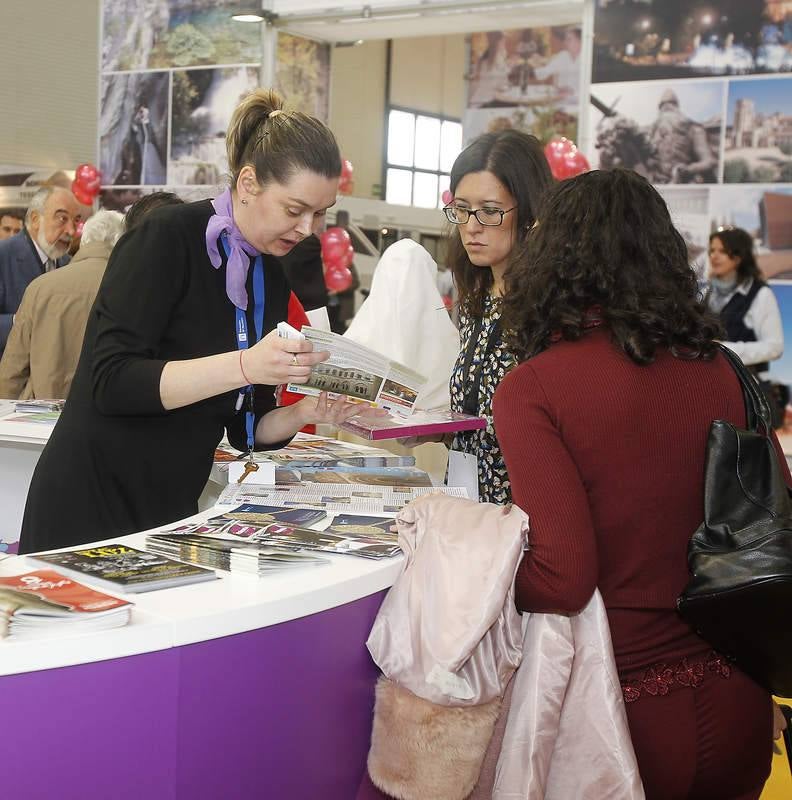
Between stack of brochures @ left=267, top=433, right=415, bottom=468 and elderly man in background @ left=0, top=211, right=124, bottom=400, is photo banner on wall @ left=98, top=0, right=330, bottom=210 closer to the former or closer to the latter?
elderly man in background @ left=0, top=211, right=124, bottom=400

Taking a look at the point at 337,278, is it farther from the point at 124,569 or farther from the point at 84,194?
the point at 124,569

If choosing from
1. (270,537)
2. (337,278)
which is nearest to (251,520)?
(270,537)

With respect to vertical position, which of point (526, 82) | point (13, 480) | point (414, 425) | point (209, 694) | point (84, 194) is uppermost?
point (526, 82)

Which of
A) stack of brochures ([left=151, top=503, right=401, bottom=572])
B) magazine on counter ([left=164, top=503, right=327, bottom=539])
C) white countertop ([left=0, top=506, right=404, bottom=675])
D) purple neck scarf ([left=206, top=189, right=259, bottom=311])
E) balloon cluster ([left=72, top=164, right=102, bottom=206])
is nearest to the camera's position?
white countertop ([left=0, top=506, right=404, bottom=675])

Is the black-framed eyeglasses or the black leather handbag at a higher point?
the black-framed eyeglasses

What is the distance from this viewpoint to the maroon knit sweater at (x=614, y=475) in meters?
1.55

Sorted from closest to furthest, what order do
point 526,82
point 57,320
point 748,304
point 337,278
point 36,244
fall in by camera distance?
point 57,320
point 748,304
point 36,244
point 337,278
point 526,82

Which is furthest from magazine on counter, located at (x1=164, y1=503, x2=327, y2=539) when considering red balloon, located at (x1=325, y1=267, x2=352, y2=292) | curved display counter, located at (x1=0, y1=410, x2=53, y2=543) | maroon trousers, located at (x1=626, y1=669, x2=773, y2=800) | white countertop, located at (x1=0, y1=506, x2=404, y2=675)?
red balloon, located at (x1=325, y1=267, x2=352, y2=292)

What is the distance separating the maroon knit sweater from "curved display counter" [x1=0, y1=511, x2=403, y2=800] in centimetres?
34

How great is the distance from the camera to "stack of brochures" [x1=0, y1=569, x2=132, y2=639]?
1.34 meters

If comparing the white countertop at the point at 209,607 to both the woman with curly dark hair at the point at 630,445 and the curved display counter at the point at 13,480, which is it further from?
the curved display counter at the point at 13,480

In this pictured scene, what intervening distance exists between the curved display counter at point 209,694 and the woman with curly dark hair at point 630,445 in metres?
0.35

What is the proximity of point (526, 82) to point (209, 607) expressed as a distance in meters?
12.4

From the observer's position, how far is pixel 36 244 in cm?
582
